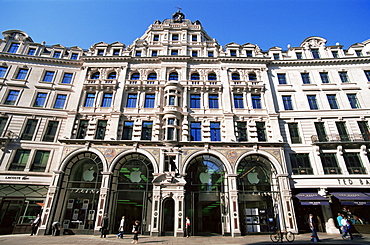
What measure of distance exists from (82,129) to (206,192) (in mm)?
16690

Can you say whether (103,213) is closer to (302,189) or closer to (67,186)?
(67,186)

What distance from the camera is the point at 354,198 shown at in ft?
64.4

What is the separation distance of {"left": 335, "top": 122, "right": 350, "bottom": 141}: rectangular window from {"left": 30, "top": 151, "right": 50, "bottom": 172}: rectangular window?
34842 millimetres

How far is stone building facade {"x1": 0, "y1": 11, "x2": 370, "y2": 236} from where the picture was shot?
20583 mm

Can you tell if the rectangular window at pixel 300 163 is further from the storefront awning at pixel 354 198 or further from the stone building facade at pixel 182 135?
the storefront awning at pixel 354 198

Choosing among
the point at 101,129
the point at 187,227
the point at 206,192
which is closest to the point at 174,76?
the point at 101,129

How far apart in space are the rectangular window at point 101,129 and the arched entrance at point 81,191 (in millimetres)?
2280

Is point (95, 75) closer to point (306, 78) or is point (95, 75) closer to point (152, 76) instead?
point (152, 76)

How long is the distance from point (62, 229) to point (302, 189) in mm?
25528

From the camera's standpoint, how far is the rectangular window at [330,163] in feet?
71.8

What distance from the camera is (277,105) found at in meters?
25.9

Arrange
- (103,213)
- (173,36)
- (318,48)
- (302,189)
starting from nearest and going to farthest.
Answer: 1. (103,213)
2. (302,189)
3. (318,48)
4. (173,36)

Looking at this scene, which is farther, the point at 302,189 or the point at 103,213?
the point at 302,189

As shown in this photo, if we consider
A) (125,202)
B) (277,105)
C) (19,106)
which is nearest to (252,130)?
(277,105)
